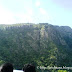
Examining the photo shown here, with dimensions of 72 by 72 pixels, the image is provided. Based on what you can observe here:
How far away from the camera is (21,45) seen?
70188 millimetres

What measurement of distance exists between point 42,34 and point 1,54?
92.7 feet

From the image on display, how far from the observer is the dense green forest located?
59.7 m

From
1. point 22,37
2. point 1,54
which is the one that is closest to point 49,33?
point 22,37

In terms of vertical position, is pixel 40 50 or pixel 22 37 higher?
pixel 22 37

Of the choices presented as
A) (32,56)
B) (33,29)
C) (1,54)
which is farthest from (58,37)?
(1,54)

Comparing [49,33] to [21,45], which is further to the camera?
[49,33]

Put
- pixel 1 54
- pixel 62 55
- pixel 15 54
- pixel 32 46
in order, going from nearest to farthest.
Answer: pixel 1 54
pixel 15 54
pixel 62 55
pixel 32 46

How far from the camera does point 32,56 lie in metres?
64.1

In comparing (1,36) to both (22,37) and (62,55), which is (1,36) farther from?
(62,55)

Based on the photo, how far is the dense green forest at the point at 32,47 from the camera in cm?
5972

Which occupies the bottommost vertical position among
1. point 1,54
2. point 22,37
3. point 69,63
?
point 69,63

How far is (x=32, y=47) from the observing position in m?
71.4

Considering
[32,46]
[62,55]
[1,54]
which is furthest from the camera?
[32,46]

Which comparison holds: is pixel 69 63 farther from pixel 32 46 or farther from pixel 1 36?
pixel 1 36
